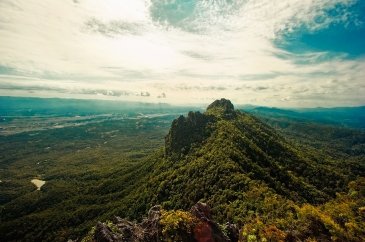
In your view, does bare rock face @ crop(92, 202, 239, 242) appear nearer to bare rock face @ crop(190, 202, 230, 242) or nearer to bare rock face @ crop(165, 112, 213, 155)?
bare rock face @ crop(190, 202, 230, 242)

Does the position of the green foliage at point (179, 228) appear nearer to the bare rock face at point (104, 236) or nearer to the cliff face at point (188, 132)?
the bare rock face at point (104, 236)

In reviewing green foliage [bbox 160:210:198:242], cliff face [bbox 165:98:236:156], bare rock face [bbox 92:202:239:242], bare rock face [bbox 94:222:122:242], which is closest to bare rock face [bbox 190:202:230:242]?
bare rock face [bbox 92:202:239:242]

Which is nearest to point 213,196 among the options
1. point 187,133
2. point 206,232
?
point 206,232

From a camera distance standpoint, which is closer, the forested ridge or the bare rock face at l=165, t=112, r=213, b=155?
the forested ridge

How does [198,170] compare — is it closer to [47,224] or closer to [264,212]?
Result: [264,212]

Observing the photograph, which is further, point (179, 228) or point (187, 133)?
point (187, 133)

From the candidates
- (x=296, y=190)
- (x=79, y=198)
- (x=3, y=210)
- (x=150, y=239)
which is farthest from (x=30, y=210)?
(x=150, y=239)

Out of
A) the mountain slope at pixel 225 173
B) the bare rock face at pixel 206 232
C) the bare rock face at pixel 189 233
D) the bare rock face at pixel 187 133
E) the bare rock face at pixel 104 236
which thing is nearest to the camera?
the bare rock face at pixel 206 232

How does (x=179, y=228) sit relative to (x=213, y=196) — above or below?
above

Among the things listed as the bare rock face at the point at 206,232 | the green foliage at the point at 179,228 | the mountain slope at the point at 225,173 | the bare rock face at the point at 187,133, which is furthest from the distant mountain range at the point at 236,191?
the bare rock face at the point at 187,133

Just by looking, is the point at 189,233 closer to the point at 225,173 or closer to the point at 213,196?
the point at 213,196

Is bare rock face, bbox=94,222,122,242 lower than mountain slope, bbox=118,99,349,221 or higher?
higher

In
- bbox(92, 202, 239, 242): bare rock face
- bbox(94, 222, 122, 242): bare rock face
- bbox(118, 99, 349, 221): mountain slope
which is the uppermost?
bbox(92, 202, 239, 242): bare rock face
